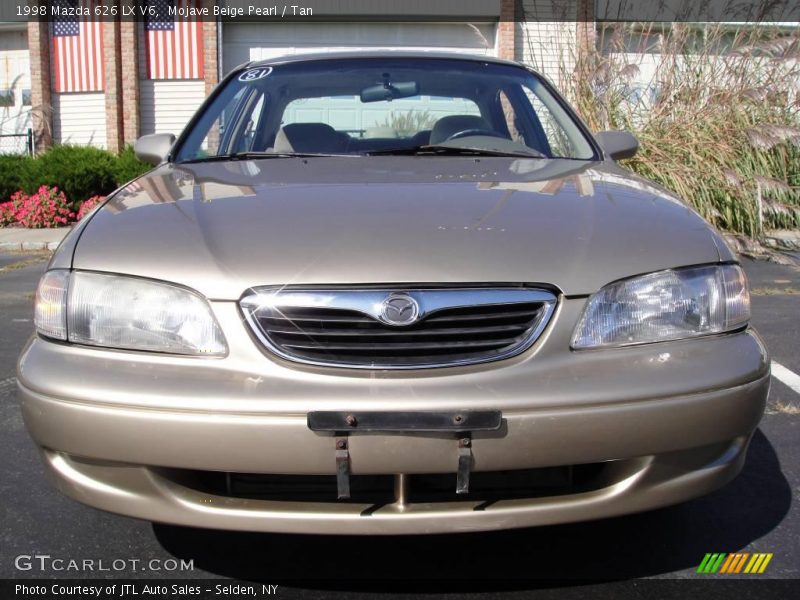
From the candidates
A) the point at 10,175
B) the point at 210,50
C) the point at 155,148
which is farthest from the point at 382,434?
the point at 210,50

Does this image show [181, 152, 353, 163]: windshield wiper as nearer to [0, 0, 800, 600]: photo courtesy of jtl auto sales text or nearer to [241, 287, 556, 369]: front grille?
[0, 0, 800, 600]: photo courtesy of jtl auto sales text

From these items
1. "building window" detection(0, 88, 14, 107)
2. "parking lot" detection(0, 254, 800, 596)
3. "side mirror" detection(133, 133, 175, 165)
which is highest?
"side mirror" detection(133, 133, 175, 165)

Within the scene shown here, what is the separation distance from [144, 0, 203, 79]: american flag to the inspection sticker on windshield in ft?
44.1

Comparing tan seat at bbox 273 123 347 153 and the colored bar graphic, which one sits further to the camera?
tan seat at bbox 273 123 347 153

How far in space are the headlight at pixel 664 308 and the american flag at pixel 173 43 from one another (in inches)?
610

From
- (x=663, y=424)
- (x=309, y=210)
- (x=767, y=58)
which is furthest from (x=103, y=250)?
(x=767, y=58)

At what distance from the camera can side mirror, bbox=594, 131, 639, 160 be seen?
10.8 ft

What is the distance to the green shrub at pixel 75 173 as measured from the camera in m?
11.1

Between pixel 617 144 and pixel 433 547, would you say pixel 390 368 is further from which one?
pixel 617 144

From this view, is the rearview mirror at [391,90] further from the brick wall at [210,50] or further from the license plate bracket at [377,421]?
the brick wall at [210,50]

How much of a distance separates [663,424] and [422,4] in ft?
48.6

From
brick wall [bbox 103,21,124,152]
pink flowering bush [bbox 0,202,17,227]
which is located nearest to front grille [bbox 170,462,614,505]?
pink flowering bush [bbox 0,202,17,227]

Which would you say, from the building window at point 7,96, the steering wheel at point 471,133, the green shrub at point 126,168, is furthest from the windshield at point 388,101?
the building window at point 7,96

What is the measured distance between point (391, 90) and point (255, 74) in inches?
23.7
